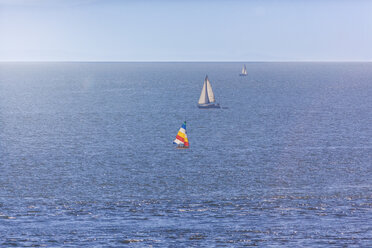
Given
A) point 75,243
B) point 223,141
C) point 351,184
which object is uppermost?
point 223,141

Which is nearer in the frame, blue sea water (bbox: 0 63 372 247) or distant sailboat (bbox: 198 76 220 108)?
blue sea water (bbox: 0 63 372 247)

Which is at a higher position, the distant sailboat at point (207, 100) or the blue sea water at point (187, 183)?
the distant sailboat at point (207, 100)

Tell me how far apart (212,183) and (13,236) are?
25.5 m

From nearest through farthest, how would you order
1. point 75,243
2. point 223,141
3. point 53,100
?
point 75,243 → point 223,141 → point 53,100

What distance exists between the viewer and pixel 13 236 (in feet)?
156

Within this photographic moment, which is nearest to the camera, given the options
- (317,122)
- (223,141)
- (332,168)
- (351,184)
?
→ (351,184)

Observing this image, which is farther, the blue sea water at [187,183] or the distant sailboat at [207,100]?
the distant sailboat at [207,100]

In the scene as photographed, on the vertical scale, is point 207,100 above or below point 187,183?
above

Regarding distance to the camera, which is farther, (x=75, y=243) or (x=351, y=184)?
(x=351, y=184)

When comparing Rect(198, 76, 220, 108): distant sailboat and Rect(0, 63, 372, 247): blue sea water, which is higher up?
Rect(198, 76, 220, 108): distant sailboat

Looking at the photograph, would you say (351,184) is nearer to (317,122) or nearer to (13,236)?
(13,236)

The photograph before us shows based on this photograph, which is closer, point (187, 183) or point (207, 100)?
point (187, 183)

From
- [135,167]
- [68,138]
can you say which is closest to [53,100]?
[68,138]

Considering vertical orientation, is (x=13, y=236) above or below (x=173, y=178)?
below
